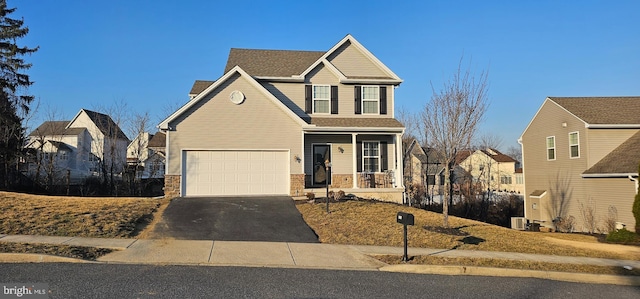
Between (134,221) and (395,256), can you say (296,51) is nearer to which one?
(134,221)

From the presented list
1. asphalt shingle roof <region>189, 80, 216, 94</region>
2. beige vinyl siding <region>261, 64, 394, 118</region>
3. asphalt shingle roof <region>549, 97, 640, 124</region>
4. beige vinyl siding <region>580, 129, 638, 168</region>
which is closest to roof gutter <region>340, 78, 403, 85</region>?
beige vinyl siding <region>261, 64, 394, 118</region>

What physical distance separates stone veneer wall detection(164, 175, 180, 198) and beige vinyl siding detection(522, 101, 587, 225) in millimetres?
19877

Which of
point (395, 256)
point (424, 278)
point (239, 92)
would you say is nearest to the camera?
point (424, 278)

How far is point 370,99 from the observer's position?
20578mm

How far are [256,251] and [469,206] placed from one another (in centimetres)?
2441

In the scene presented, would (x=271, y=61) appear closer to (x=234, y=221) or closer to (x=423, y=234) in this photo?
(x=234, y=221)

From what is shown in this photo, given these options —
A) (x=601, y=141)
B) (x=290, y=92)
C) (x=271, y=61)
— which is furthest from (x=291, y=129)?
(x=601, y=141)

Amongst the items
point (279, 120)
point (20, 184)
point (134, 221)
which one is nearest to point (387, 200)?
point (279, 120)

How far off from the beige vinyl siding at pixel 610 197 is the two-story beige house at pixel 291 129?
391 inches

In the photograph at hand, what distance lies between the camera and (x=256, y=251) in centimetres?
931

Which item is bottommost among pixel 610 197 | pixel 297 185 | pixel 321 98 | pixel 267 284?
pixel 267 284

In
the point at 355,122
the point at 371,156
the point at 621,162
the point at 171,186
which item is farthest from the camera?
the point at 371,156

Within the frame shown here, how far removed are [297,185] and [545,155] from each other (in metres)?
16.0

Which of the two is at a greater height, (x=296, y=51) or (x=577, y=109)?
(x=296, y=51)
